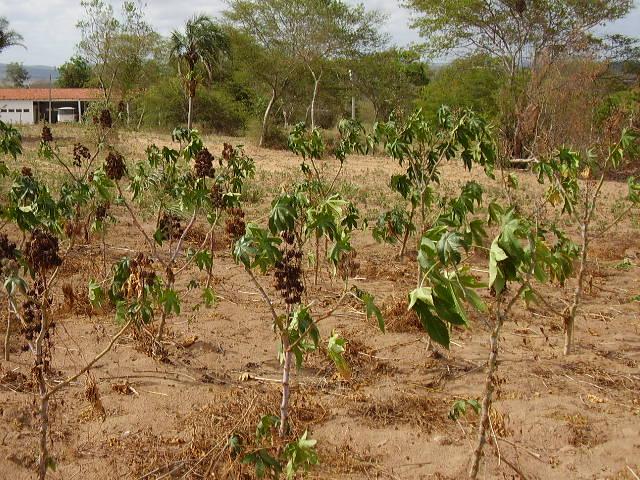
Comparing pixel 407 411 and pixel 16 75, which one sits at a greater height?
pixel 16 75

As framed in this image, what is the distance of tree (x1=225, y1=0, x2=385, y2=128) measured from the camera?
775 inches

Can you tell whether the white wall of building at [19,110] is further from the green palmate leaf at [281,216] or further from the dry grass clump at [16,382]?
the green palmate leaf at [281,216]

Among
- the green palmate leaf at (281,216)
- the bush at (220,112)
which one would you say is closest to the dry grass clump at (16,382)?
the green palmate leaf at (281,216)

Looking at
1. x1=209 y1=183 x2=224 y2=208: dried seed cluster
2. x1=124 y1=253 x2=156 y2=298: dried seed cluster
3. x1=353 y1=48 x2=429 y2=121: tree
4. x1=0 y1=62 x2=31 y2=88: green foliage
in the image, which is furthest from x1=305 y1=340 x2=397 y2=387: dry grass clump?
x1=0 y1=62 x2=31 y2=88: green foliage

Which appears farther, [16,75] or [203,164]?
[16,75]

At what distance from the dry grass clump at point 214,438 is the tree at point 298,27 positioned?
54.5 feet

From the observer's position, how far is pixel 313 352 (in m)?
4.09

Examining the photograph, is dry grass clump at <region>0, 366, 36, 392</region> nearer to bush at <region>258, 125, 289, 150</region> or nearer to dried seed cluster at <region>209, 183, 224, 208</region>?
dried seed cluster at <region>209, 183, 224, 208</region>

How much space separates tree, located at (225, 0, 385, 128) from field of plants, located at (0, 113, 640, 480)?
1474 cm

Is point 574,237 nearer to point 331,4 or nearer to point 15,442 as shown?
point 15,442

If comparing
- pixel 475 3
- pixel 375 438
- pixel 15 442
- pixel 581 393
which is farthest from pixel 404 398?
pixel 475 3

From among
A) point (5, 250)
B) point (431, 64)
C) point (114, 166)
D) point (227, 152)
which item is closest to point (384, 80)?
point (431, 64)

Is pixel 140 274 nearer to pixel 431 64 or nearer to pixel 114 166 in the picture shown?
pixel 114 166

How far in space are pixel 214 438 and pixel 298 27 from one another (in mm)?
18239
